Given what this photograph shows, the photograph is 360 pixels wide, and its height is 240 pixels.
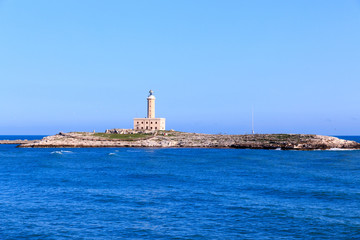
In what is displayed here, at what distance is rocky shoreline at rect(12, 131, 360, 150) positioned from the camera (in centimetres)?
10775

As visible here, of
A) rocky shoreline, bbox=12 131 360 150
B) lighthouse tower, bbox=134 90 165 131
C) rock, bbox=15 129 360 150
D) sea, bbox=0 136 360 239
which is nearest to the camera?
sea, bbox=0 136 360 239

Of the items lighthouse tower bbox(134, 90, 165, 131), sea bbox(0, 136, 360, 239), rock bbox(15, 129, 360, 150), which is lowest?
sea bbox(0, 136, 360, 239)

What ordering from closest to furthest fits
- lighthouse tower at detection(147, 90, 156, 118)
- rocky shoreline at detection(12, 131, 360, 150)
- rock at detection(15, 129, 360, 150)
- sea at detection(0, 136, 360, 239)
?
sea at detection(0, 136, 360, 239) < rock at detection(15, 129, 360, 150) < rocky shoreline at detection(12, 131, 360, 150) < lighthouse tower at detection(147, 90, 156, 118)

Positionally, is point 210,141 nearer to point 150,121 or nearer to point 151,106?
point 150,121

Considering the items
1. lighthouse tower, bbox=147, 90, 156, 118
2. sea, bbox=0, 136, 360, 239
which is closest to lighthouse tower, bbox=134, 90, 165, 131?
lighthouse tower, bbox=147, 90, 156, 118

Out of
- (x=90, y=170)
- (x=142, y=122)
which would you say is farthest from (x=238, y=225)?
(x=142, y=122)

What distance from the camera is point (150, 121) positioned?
458ft

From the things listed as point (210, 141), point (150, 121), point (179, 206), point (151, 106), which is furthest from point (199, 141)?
point (179, 206)

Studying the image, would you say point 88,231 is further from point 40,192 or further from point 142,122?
point 142,122

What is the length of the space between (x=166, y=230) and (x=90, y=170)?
105ft

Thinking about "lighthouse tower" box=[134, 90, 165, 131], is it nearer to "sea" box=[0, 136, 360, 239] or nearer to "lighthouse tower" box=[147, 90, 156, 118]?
"lighthouse tower" box=[147, 90, 156, 118]

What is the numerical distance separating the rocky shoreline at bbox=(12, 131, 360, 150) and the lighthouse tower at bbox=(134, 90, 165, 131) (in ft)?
35.5

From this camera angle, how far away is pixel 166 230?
23438 millimetres

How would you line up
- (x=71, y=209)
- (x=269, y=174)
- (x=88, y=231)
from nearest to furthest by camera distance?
(x=88, y=231) → (x=71, y=209) → (x=269, y=174)
